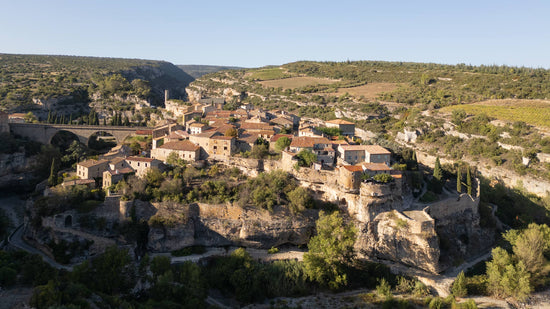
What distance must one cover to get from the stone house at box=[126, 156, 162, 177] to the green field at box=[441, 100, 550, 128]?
53.1 m

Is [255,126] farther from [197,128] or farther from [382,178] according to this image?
[382,178]

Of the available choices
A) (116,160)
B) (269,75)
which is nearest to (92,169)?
(116,160)

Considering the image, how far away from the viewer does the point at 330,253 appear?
24844mm

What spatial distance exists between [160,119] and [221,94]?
2887 cm

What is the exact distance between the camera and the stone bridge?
43.0m

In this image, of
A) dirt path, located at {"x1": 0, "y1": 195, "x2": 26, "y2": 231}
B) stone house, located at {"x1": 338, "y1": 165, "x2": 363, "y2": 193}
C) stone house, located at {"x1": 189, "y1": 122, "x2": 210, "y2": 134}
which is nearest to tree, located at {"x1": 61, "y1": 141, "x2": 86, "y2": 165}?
dirt path, located at {"x1": 0, "y1": 195, "x2": 26, "y2": 231}

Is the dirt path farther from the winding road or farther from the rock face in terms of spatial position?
the rock face

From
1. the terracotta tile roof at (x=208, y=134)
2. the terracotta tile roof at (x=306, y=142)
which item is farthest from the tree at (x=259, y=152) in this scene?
the terracotta tile roof at (x=208, y=134)

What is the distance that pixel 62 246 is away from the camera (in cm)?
2520

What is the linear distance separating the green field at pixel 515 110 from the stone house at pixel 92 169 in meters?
57.0

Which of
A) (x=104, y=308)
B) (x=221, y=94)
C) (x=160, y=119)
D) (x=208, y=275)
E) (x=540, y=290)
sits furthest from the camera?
(x=221, y=94)

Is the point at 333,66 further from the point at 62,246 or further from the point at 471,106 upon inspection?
the point at 62,246

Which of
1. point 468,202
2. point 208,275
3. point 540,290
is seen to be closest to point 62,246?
point 208,275

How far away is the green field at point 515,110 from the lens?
5456 cm
